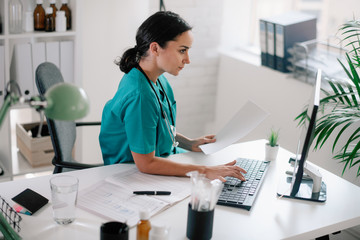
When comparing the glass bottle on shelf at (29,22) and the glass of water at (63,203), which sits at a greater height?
the glass bottle on shelf at (29,22)

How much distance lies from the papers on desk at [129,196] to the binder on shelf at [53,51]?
1181 millimetres

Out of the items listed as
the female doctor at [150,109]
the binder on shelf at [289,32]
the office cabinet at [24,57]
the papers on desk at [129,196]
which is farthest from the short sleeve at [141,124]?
the binder on shelf at [289,32]

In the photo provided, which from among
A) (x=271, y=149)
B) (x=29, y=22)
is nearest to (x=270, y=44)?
(x=271, y=149)

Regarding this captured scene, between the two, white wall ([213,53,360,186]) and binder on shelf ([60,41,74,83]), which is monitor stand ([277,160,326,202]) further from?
binder on shelf ([60,41,74,83])

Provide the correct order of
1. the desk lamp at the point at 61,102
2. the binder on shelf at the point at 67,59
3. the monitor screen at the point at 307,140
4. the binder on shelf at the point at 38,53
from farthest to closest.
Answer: the binder on shelf at the point at 67,59, the binder on shelf at the point at 38,53, the monitor screen at the point at 307,140, the desk lamp at the point at 61,102

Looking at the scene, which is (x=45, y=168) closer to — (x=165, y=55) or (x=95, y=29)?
(x=95, y=29)

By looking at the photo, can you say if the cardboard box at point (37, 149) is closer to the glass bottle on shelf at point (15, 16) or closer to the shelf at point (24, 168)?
the shelf at point (24, 168)

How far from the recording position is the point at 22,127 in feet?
9.71

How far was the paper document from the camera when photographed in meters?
1.96

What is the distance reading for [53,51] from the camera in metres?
2.75

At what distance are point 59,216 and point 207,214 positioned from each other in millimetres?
460

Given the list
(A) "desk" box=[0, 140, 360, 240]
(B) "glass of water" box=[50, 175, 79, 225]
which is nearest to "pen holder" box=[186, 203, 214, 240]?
(A) "desk" box=[0, 140, 360, 240]

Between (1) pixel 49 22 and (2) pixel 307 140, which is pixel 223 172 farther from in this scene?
(1) pixel 49 22

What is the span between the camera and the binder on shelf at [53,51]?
272 cm
